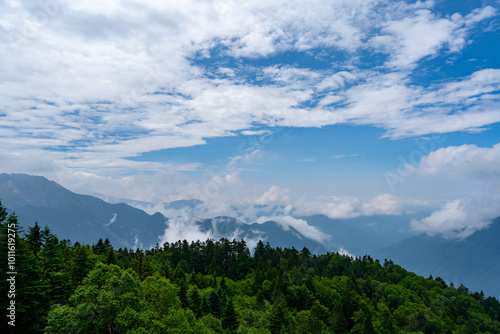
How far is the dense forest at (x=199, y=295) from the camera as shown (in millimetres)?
37219

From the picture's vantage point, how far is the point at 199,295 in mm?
83875

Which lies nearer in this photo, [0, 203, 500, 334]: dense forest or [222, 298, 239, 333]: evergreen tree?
[0, 203, 500, 334]: dense forest

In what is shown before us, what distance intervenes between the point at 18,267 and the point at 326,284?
113 metres

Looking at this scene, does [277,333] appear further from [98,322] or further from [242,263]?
[242,263]

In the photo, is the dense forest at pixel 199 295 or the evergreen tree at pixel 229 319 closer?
the dense forest at pixel 199 295

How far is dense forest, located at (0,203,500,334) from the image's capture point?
37.2 meters

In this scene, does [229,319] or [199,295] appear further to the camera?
[199,295]

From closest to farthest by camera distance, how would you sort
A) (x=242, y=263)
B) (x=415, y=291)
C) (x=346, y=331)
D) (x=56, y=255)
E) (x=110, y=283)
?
(x=110, y=283), (x=56, y=255), (x=346, y=331), (x=242, y=263), (x=415, y=291)

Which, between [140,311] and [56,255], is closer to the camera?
[140,311]

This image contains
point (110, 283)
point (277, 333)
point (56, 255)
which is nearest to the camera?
point (110, 283)

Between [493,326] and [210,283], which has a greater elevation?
[210,283]

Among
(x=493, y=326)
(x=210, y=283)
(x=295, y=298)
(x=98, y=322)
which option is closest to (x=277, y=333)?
(x=295, y=298)

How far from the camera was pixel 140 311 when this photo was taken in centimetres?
3947

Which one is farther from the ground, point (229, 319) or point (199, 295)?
point (199, 295)
